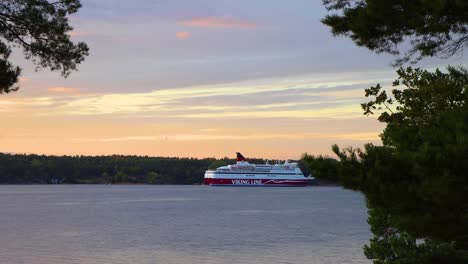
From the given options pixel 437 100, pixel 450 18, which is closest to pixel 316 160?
pixel 450 18

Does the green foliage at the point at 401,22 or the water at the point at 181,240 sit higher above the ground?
the green foliage at the point at 401,22

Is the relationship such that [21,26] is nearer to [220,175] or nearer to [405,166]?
[405,166]

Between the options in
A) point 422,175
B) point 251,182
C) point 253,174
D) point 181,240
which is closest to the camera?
point 422,175

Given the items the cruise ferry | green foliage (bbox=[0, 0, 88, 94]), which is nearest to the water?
green foliage (bbox=[0, 0, 88, 94])

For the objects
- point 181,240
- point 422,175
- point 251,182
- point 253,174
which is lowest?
point 181,240

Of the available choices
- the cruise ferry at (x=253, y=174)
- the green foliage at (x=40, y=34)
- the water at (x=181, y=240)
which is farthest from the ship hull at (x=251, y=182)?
the green foliage at (x=40, y=34)

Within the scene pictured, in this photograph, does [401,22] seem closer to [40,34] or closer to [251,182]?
[40,34]

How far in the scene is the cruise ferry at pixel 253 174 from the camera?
16425cm

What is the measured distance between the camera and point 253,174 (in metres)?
167

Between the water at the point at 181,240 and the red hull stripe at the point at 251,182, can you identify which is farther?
the red hull stripe at the point at 251,182

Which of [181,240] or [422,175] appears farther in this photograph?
[181,240]

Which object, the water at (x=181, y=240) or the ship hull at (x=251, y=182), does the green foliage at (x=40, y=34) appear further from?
the ship hull at (x=251, y=182)

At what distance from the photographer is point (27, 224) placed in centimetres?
7388

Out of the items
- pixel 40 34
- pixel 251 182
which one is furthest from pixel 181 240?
pixel 251 182
